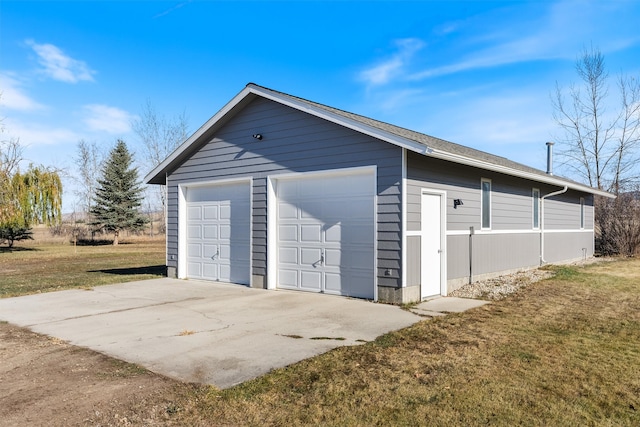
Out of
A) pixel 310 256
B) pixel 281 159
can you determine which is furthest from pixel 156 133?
pixel 310 256

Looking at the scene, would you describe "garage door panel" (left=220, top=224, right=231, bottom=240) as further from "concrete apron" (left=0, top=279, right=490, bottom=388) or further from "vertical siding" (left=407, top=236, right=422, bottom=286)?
"vertical siding" (left=407, top=236, right=422, bottom=286)

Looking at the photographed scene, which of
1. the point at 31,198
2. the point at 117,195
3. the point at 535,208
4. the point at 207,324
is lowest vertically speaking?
the point at 207,324

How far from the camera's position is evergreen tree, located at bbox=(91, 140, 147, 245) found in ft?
105

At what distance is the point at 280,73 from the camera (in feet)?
65.3

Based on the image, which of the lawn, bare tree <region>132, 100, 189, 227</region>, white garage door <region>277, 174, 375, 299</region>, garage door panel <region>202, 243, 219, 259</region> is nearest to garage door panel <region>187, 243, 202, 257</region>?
garage door panel <region>202, 243, 219, 259</region>

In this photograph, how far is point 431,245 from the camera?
27.7 feet

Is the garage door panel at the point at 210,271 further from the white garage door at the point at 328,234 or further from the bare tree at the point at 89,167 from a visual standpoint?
the bare tree at the point at 89,167

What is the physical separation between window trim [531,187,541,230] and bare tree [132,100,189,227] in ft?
94.9

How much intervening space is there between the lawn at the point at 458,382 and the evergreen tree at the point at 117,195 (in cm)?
3098

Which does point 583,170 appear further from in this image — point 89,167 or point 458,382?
point 89,167

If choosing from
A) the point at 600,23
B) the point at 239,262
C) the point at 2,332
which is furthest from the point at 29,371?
the point at 600,23

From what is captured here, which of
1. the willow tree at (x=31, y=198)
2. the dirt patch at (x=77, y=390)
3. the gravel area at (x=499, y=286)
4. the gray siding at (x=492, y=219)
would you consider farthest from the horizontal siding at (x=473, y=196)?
the willow tree at (x=31, y=198)

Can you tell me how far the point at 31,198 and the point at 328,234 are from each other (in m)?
22.2

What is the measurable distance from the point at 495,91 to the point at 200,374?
15.0 metres
